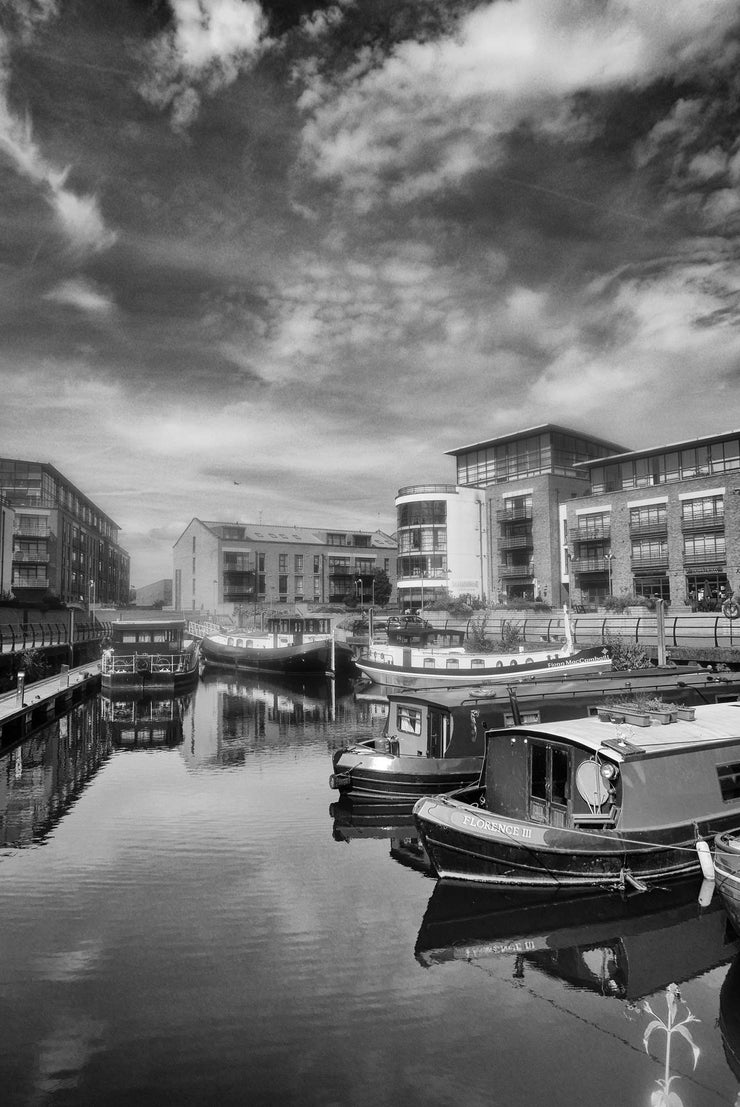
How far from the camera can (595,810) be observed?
52.5ft

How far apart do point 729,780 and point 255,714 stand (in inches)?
1187

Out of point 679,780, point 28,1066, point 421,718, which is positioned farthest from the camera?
point 421,718

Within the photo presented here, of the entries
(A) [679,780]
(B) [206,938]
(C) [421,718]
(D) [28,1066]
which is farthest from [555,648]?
(D) [28,1066]

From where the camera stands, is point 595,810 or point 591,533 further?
point 591,533

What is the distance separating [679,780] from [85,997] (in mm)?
12517

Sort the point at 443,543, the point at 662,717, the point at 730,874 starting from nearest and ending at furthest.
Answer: the point at 730,874 → the point at 662,717 → the point at 443,543

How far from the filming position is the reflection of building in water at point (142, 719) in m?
35.3

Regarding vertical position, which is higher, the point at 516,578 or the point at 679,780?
the point at 516,578

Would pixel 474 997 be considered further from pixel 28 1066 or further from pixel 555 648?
pixel 555 648

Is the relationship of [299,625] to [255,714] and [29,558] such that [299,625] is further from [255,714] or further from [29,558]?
[29,558]

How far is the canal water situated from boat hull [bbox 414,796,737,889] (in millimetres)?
471

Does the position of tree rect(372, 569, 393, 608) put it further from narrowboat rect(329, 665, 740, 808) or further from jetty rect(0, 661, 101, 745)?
narrowboat rect(329, 665, 740, 808)

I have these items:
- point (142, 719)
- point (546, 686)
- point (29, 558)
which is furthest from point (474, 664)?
point (29, 558)

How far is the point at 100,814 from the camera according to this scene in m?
21.9
